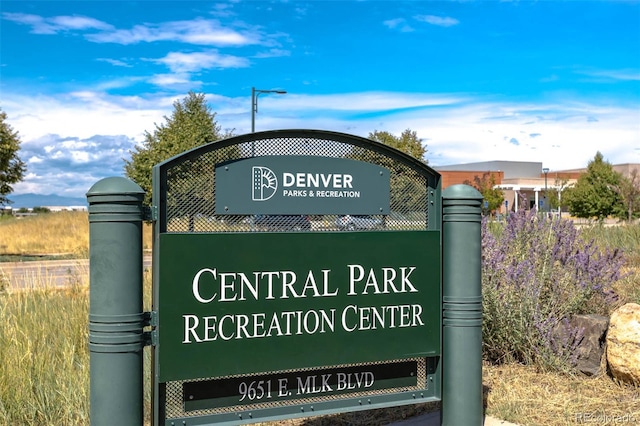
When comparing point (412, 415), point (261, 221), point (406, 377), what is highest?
point (261, 221)

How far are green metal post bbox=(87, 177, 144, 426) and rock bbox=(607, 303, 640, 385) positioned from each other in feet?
13.1

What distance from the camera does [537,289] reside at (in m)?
6.16

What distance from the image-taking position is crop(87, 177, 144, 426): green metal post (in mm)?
3363

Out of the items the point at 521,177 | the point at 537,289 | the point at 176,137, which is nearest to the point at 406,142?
the point at 176,137

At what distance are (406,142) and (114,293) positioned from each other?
3316 cm

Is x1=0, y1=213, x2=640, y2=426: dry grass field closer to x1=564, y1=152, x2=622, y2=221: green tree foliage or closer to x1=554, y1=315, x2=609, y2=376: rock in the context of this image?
x1=554, y1=315, x2=609, y2=376: rock

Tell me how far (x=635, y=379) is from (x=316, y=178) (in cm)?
339

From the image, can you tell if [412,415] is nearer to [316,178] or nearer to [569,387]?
[569,387]

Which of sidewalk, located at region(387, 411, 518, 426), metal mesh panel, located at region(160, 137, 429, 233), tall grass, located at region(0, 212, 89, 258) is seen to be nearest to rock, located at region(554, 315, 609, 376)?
sidewalk, located at region(387, 411, 518, 426)

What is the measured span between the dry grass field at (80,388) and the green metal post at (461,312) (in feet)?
2.63

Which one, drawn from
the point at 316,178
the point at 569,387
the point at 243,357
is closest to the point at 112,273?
the point at 243,357

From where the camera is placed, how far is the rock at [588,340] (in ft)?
19.0

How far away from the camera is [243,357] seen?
363cm

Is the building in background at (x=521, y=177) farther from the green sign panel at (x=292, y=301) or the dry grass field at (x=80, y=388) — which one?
the green sign panel at (x=292, y=301)
